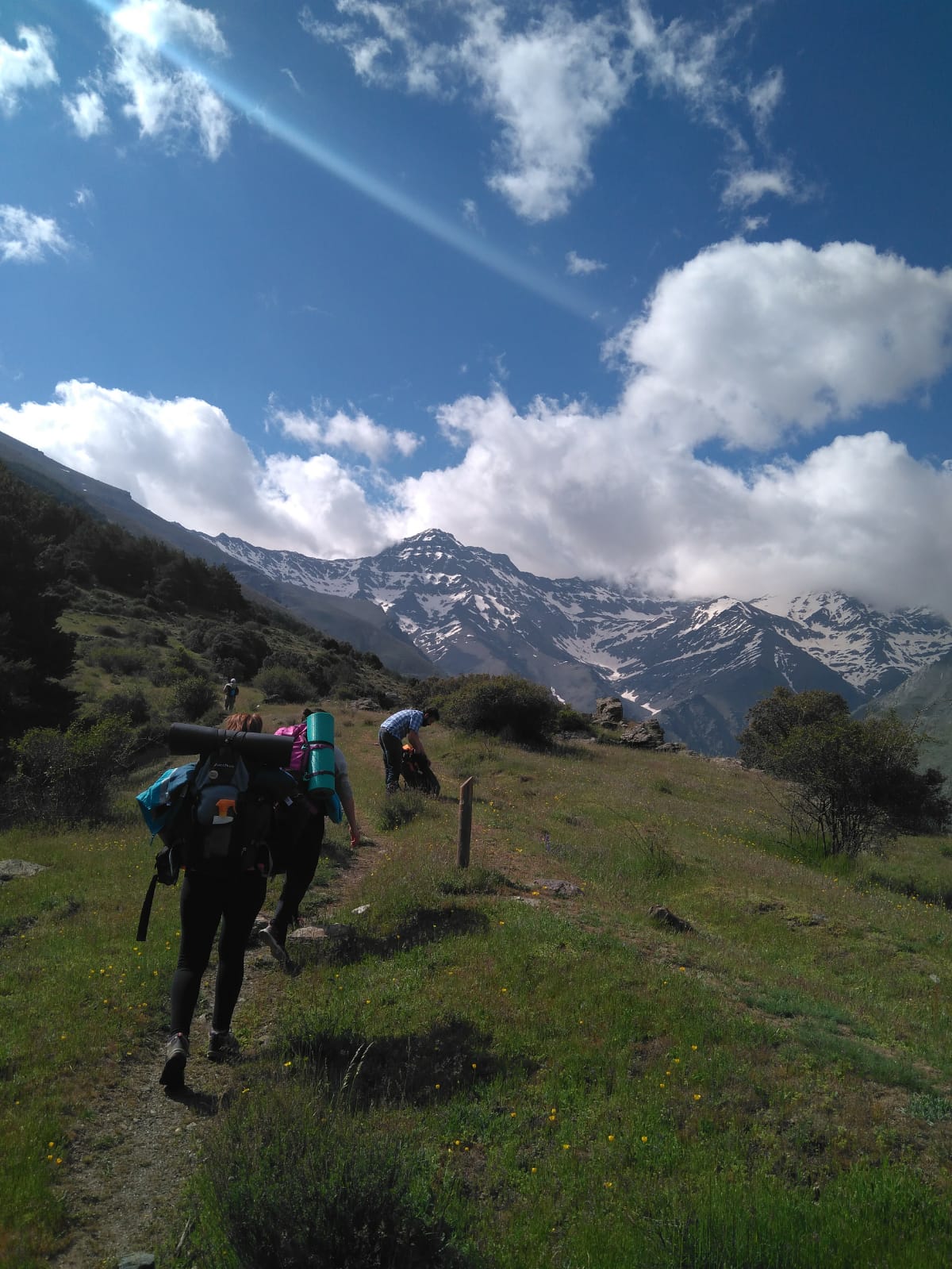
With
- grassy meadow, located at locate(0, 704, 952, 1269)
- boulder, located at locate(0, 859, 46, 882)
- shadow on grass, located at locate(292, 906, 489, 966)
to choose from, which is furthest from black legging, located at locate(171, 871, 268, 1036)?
boulder, located at locate(0, 859, 46, 882)

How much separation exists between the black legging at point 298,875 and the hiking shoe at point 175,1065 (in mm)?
2140

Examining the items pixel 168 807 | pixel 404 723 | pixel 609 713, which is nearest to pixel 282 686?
pixel 609 713

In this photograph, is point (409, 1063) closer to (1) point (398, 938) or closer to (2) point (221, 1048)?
(2) point (221, 1048)

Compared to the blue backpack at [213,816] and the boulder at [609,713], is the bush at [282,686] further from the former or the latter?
the blue backpack at [213,816]

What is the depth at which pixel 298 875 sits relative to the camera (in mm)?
6738

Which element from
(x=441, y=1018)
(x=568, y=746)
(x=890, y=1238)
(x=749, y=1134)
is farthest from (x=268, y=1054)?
(x=568, y=746)

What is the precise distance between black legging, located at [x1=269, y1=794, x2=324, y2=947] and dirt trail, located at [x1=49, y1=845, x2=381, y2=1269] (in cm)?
106

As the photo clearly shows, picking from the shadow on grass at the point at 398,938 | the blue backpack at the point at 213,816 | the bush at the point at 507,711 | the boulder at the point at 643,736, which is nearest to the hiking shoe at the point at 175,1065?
the blue backpack at the point at 213,816

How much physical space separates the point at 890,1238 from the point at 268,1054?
12.9ft

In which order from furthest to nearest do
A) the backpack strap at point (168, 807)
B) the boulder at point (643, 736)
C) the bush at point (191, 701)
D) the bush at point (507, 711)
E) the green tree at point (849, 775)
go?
the boulder at point (643, 736) < the bush at point (507, 711) < the bush at point (191, 701) < the green tree at point (849, 775) < the backpack strap at point (168, 807)

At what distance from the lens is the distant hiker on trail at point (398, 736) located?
49.5ft

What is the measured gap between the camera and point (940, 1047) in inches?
239

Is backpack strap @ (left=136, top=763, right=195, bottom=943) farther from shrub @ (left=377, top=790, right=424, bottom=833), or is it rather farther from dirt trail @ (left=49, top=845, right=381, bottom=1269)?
shrub @ (left=377, top=790, right=424, bottom=833)

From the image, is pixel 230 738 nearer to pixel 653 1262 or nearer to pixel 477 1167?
pixel 477 1167
